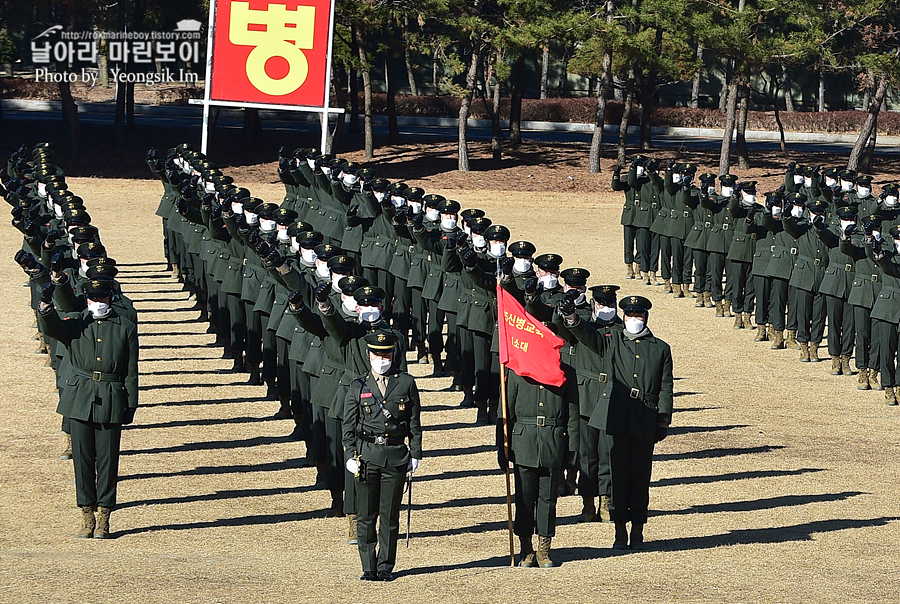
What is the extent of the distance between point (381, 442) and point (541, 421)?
1112 millimetres

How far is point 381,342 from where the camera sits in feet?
27.8

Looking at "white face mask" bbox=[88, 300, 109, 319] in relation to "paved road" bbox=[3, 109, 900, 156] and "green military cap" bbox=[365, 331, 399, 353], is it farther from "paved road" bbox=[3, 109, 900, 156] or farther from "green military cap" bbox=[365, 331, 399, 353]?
"paved road" bbox=[3, 109, 900, 156]

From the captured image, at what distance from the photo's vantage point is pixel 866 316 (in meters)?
15.6

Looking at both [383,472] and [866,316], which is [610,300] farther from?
[866,316]

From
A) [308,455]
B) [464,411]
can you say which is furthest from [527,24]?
[308,455]

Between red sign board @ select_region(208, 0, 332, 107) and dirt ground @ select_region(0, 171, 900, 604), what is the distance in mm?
8069

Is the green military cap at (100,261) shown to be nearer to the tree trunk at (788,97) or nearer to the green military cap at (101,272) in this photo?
the green military cap at (101,272)

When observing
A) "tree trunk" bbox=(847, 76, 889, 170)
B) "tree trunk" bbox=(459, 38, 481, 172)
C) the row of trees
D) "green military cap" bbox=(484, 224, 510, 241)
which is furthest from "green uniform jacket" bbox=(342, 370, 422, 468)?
"tree trunk" bbox=(847, 76, 889, 170)

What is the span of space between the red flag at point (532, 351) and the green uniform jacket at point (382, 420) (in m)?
0.81

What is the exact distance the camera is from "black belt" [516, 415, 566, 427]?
9047 mm

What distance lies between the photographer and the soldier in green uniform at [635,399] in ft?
31.1

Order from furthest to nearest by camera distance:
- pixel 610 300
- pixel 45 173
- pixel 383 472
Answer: pixel 45 173
pixel 610 300
pixel 383 472

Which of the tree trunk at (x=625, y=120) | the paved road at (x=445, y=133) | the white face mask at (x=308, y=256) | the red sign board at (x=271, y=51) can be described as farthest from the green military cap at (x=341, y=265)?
the paved road at (x=445, y=133)

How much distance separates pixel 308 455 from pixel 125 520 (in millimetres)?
1851
